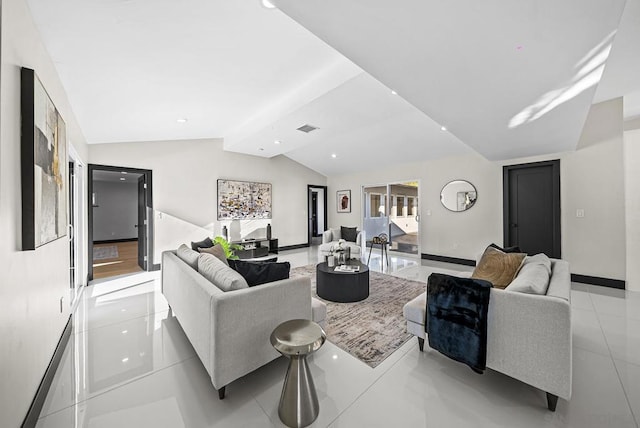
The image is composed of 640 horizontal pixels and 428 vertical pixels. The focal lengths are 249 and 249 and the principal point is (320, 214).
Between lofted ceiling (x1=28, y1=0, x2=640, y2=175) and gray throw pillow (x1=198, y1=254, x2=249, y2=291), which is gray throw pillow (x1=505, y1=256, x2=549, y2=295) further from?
gray throw pillow (x1=198, y1=254, x2=249, y2=291)

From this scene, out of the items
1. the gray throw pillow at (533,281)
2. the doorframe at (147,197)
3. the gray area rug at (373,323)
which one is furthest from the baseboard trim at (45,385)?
the gray throw pillow at (533,281)

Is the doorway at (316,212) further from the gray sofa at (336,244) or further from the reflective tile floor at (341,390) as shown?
the reflective tile floor at (341,390)

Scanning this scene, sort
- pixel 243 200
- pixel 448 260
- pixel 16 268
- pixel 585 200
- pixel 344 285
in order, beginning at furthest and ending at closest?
pixel 243 200 → pixel 448 260 → pixel 585 200 → pixel 344 285 → pixel 16 268

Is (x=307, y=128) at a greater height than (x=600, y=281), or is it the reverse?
(x=307, y=128)

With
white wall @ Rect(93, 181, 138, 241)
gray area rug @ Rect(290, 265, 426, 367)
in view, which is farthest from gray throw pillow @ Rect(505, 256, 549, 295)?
white wall @ Rect(93, 181, 138, 241)

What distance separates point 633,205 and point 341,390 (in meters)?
5.13

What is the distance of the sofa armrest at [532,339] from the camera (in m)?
1.48

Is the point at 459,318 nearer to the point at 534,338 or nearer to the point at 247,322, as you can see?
the point at 534,338

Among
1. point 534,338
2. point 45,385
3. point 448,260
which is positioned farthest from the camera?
point 448,260

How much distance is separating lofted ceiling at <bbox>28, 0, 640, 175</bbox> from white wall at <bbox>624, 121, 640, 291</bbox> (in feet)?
1.73

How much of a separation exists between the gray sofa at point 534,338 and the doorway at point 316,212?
6489 millimetres

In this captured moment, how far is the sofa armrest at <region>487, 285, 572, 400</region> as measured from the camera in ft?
4.87

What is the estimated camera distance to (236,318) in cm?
166

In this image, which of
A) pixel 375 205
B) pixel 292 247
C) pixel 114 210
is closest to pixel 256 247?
pixel 292 247
